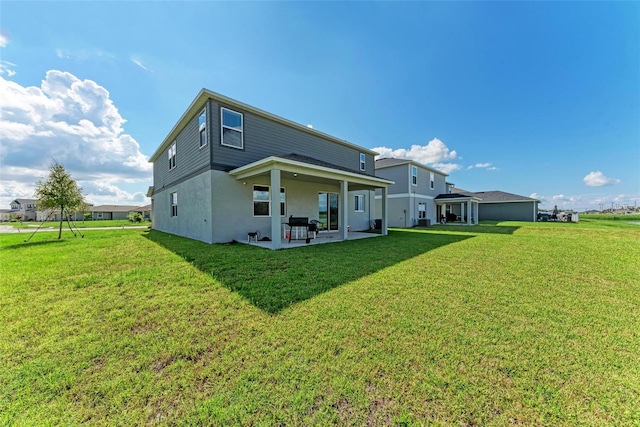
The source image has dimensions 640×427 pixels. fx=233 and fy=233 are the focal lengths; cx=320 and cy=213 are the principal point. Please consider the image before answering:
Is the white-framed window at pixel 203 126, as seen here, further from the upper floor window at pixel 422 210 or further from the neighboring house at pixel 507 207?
the neighboring house at pixel 507 207

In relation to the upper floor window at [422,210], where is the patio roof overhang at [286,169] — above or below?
above

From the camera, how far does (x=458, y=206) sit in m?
30.6

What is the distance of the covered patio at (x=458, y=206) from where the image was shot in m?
22.0

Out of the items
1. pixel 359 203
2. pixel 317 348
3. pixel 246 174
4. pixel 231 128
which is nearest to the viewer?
pixel 317 348

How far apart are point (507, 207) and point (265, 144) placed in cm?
3149

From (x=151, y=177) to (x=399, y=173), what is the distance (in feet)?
70.5

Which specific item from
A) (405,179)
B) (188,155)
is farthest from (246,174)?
(405,179)

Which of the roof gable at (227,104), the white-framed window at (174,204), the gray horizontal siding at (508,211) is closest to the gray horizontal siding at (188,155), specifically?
the roof gable at (227,104)

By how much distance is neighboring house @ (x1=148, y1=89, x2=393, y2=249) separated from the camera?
8805 millimetres

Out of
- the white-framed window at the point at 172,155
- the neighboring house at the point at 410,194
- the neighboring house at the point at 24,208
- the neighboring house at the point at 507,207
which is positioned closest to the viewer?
the white-framed window at the point at 172,155

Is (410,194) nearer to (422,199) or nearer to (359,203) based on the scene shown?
(422,199)

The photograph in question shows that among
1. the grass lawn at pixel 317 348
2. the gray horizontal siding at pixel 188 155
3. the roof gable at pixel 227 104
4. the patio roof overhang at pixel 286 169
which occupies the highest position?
the roof gable at pixel 227 104

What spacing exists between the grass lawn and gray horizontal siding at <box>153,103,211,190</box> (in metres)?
5.74

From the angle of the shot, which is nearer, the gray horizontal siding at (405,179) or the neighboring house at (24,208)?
the gray horizontal siding at (405,179)
